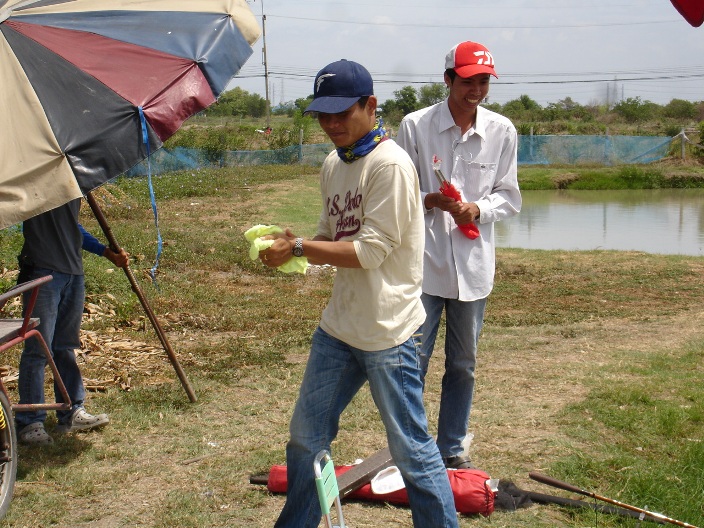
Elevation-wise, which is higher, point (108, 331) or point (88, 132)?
point (88, 132)

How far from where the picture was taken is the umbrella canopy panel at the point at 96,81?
139 inches

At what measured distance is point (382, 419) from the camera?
318cm

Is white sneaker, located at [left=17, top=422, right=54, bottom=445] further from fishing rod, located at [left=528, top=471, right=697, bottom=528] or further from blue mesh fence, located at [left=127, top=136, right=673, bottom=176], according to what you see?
blue mesh fence, located at [left=127, top=136, right=673, bottom=176]

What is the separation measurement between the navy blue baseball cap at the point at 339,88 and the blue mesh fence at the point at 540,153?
92.1 feet

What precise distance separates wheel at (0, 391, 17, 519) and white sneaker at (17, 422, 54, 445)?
779mm

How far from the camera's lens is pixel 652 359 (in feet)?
21.7

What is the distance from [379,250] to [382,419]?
0.66 metres

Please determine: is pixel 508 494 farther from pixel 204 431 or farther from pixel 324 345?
pixel 204 431

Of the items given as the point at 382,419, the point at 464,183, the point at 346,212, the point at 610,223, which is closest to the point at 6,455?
the point at 382,419

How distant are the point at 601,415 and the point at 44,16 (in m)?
3.92

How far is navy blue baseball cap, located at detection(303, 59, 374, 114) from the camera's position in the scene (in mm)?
2998

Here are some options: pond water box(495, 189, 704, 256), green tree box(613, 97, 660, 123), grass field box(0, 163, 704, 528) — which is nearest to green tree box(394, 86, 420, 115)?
green tree box(613, 97, 660, 123)

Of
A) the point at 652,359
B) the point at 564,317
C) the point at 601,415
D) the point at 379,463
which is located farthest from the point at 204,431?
the point at 564,317

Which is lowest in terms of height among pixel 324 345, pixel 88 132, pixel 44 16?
pixel 324 345
